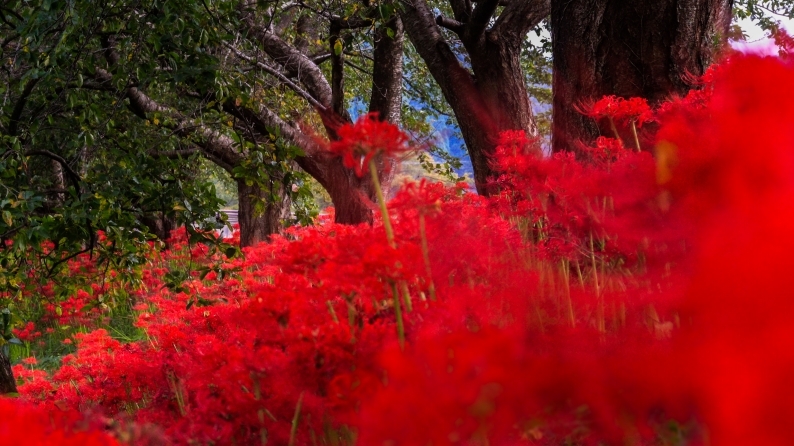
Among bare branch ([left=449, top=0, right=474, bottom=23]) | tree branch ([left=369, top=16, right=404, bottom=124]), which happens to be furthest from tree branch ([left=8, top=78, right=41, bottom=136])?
bare branch ([left=449, top=0, right=474, bottom=23])

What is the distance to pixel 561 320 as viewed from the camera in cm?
99

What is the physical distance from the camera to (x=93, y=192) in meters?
3.13

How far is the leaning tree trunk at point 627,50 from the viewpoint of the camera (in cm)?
239

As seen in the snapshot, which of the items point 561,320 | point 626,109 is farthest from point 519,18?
point 561,320

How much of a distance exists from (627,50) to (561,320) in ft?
5.93

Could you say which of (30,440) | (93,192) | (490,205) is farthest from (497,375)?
(93,192)

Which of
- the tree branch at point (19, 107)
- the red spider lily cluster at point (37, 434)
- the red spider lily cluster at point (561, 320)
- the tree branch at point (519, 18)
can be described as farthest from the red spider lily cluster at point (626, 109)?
the tree branch at point (519, 18)

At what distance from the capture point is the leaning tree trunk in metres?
2.39

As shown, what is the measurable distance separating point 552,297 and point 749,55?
0.47 metres

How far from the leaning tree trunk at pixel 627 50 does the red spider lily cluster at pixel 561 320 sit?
42.3 inches

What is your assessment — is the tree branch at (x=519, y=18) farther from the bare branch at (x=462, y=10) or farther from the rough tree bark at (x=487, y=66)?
the bare branch at (x=462, y=10)

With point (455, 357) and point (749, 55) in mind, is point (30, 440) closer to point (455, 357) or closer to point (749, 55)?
point (455, 357)

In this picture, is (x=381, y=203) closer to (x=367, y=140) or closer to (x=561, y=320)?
(x=367, y=140)

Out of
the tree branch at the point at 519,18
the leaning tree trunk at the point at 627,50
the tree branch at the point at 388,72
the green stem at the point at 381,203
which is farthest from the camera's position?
the tree branch at the point at 388,72
